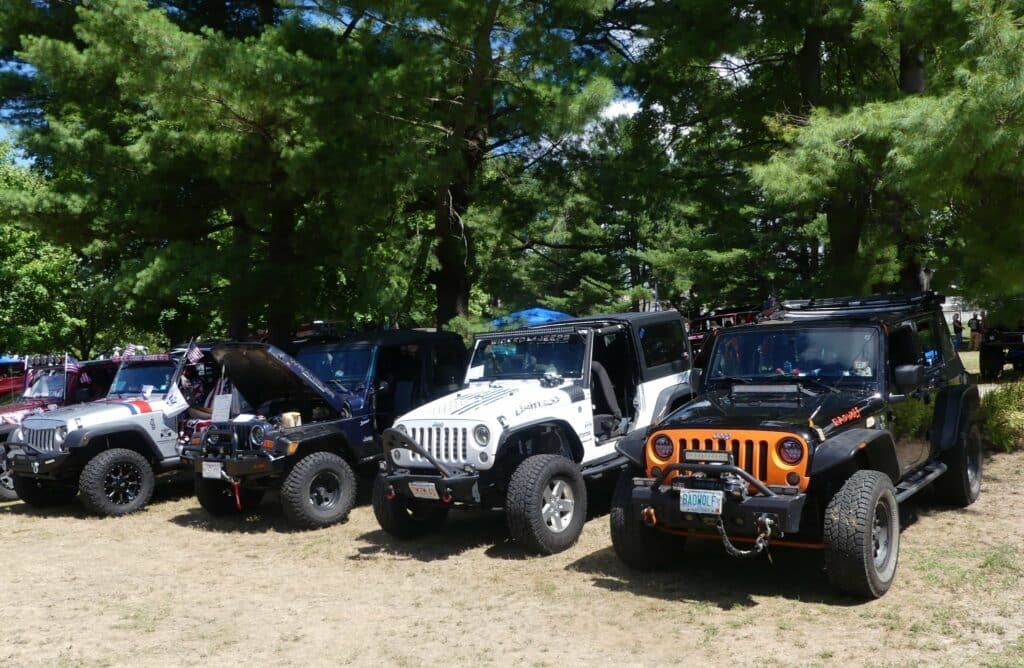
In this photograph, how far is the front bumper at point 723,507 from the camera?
5535 millimetres

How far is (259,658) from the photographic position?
5.40 metres

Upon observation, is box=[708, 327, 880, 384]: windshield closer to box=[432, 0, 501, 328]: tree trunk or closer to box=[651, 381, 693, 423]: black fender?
box=[651, 381, 693, 423]: black fender

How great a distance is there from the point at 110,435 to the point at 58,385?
2.62m

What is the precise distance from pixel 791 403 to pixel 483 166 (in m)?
8.82

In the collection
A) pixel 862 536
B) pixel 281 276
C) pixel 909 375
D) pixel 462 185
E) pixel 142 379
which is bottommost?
pixel 862 536

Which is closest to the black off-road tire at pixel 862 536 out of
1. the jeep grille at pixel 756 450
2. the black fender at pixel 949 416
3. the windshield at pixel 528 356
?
the jeep grille at pixel 756 450

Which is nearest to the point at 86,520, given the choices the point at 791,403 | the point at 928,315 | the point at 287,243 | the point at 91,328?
the point at 287,243

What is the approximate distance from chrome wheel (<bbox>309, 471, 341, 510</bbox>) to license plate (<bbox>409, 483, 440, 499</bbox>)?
6.46 feet

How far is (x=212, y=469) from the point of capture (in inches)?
366

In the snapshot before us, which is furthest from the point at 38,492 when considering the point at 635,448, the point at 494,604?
the point at 635,448

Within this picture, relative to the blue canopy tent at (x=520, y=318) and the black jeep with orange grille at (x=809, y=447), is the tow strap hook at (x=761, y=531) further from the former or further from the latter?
the blue canopy tent at (x=520, y=318)

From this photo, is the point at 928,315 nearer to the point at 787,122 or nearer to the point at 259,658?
the point at 787,122

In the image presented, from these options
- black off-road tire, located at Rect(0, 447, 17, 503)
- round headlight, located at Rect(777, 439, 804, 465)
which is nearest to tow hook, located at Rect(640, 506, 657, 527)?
round headlight, located at Rect(777, 439, 804, 465)

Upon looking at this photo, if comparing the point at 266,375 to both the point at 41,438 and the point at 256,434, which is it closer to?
the point at 256,434
